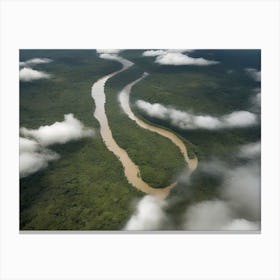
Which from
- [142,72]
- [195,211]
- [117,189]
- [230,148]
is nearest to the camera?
[195,211]

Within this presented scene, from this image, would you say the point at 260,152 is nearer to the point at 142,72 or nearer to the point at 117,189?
the point at 117,189

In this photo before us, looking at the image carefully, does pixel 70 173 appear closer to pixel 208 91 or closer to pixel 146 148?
pixel 146 148

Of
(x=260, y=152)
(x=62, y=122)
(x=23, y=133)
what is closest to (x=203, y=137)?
(x=260, y=152)

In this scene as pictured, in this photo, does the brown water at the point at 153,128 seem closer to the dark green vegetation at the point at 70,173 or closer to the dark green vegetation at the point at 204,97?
the dark green vegetation at the point at 204,97

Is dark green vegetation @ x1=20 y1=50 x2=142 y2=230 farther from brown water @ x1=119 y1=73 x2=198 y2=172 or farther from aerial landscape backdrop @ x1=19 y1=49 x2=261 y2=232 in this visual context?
brown water @ x1=119 y1=73 x2=198 y2=172

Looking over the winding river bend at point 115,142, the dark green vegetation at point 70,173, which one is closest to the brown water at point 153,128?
the winding river bend at point 115,142
